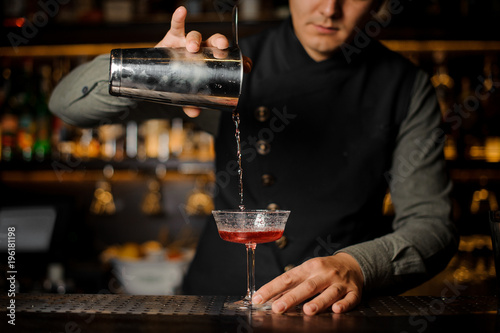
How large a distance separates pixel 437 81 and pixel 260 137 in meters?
1.61

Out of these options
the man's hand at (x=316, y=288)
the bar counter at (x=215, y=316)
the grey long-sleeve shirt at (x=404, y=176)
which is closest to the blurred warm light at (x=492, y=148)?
the grey long-sleeve shirt at (x=404, y=176)

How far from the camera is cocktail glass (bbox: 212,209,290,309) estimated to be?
112cm

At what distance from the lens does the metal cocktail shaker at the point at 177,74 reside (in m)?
1.13

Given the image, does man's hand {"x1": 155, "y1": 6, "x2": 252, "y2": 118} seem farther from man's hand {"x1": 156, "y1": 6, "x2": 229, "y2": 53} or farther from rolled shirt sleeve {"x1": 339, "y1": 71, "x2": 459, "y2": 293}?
rolled shirt sleeve {"x1": 339, "y1": 71, "x2": 459, "y2": 293}

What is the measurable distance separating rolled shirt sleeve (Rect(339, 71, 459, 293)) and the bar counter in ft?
0.36

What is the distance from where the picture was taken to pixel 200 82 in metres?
1.13

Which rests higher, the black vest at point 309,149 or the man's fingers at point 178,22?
the man's fingers at point 178,22

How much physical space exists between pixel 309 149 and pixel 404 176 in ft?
0.95

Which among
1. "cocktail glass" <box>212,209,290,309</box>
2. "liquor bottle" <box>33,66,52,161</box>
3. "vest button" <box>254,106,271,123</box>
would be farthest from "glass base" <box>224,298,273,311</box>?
"liquor bottle" <box>33,66,52,161</box>

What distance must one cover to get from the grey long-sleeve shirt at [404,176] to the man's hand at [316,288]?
10 cm

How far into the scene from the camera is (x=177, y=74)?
1127 millimetres

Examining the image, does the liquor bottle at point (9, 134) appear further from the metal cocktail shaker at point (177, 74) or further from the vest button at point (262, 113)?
the metal cocktail shaker at point (177, 74)

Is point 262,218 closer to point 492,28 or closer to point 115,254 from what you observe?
point 115,254

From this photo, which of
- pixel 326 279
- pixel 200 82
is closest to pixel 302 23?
pixel 200 82
